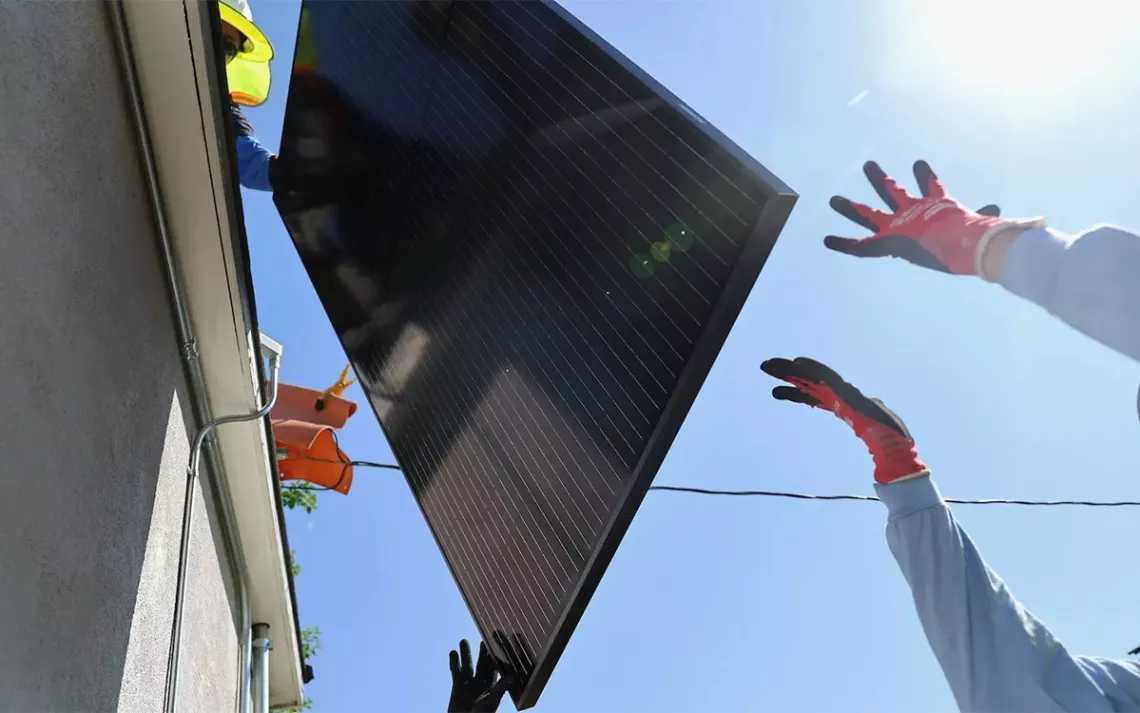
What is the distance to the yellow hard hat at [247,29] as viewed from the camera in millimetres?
4778

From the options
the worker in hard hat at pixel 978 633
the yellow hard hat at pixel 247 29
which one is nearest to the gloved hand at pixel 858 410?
the worker in hard hat at pixel 978 633

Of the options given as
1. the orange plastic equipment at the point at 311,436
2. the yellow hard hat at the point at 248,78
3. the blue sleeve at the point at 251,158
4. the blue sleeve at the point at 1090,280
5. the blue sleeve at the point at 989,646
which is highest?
the yellow hard hat at the point at 248,78

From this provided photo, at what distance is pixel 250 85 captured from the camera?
5.17 m

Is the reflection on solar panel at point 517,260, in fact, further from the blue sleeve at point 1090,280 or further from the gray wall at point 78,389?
the gray wall at point 78,389

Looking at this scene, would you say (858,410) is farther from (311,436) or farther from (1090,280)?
(311,436)

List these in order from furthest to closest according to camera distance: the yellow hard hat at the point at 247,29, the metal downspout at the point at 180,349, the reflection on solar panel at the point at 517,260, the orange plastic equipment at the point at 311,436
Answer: the orange plastic equipment at the point at 311,436 → the yellow hard hat at the point at 247,29 → the reflection on solar panel at the point at 517,260 → the metal downspout at the point at 180,349

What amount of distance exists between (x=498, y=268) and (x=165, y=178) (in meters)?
1.36

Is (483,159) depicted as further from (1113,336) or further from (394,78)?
(1113,336)

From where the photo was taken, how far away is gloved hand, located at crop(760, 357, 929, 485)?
2.84 metres

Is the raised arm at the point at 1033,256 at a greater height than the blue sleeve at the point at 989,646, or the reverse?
the raised arm at the point at 1033,256

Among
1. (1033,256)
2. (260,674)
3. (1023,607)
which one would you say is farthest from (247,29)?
(1023,607)

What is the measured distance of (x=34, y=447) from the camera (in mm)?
1714

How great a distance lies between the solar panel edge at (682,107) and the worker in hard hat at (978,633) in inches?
42.7

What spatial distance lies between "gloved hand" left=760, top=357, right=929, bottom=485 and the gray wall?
2.36 meters
